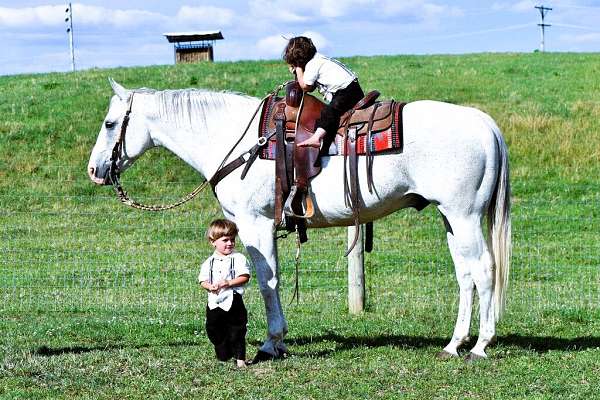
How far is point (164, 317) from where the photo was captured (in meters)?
8.73

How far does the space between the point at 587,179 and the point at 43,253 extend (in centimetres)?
1015

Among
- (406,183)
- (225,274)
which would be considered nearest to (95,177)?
(225,274)

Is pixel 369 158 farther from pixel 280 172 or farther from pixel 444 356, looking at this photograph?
pixel 444 356

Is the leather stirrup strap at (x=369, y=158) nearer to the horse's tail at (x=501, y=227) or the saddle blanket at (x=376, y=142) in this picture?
the saddle blanket at (x=376, y=142)

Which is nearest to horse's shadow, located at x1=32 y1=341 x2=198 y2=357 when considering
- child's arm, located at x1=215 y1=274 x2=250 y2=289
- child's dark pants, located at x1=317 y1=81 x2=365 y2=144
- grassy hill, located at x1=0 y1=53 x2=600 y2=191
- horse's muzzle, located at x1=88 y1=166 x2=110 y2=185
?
child's arm, located at x1=215 y1=274 x2=250 y2=289

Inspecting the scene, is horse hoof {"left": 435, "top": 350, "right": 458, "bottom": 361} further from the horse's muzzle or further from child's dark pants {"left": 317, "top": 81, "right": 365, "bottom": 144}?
the horse's muzzle

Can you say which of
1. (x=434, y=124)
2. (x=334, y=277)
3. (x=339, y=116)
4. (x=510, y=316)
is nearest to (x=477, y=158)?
(x=434, y=124)

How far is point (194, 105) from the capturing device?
22.7 feet

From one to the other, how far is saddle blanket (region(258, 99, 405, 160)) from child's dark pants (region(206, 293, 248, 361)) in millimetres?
1100

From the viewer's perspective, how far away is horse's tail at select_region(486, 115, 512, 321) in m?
6.45

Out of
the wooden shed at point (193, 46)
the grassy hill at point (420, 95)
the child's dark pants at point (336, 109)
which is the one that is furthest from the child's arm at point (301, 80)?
the wooden shed at point (193, 46)

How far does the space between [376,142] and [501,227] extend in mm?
1099

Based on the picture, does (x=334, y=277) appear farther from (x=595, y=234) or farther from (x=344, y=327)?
(x=595, y=234)

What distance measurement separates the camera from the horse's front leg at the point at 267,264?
21.6ft
